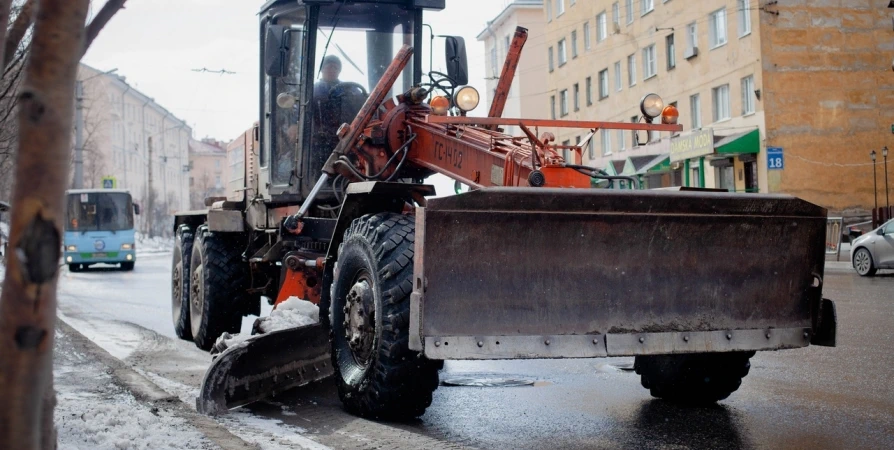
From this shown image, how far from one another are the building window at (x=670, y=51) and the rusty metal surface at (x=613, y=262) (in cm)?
3374

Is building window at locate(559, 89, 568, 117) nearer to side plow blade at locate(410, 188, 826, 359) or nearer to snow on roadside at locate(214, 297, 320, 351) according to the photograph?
snow on roadside at locate(214, 297, 320, 351)

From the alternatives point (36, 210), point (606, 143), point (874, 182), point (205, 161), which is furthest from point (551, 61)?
point (205, 161)

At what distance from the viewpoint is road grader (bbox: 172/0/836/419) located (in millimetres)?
5305

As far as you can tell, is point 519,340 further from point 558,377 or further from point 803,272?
point 558,377

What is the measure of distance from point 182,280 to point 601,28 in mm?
37334

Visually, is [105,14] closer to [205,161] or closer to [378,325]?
[378,325]

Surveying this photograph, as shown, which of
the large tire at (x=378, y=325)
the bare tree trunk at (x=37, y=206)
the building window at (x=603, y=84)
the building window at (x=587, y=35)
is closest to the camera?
the bare tree trunk at (x=37, y=206)

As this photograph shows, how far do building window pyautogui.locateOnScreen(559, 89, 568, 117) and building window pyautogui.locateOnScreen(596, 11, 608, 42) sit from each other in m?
4.97

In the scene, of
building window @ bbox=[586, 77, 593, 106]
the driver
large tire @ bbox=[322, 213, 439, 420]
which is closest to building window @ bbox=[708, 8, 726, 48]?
building window @ bbox=[586, 77, 593, 106]

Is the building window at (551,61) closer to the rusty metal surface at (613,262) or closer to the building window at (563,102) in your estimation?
the building window at (563,102)

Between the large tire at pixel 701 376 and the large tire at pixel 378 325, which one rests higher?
the large tire at pixel 378 325

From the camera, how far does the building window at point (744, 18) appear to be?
108 feet

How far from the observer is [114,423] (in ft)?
16.7

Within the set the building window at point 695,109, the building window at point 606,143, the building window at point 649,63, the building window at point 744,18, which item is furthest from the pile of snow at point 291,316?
the building window at point 606,143
